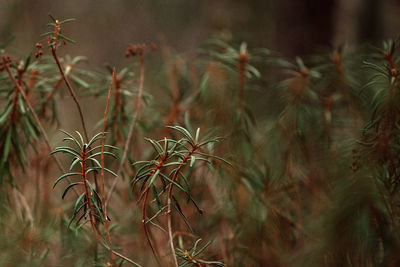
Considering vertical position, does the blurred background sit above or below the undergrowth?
above

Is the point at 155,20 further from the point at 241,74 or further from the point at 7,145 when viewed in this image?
the point at 7,145

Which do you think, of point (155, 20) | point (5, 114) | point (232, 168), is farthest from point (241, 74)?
point (155, 20)

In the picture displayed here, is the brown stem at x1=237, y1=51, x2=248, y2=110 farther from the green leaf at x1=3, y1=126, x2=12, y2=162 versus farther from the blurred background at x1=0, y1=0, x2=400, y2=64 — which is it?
the blurred background at x1=0, y1=0, x2=400, y2=64

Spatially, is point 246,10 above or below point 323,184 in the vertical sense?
above

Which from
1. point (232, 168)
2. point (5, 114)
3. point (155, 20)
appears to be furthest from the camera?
point (155, 20)

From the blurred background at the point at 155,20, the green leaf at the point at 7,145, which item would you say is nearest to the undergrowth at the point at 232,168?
the green leaf at the point at 7,145

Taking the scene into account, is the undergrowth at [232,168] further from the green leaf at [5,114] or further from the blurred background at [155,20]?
the blurred background at [155,20]

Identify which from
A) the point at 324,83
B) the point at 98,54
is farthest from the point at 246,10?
the point at 324,83

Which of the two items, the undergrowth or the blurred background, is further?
the blurred background

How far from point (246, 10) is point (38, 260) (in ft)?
7.57

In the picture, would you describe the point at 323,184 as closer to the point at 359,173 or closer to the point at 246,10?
the point at 359,173

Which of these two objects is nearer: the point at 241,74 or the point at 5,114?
the point at 5,114

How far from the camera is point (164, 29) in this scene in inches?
144

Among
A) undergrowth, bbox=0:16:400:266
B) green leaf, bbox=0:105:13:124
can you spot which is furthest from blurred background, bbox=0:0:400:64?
green leaf, bbox=0:105:13:124
